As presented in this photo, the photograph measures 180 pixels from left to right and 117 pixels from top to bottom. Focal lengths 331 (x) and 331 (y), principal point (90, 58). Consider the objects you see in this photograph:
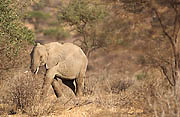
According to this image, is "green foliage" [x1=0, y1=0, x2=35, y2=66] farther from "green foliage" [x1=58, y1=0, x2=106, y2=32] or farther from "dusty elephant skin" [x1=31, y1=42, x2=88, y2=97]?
"green foliage" [x1=58, y1=0, x2=106, y2=32]

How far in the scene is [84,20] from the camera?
45.8ft

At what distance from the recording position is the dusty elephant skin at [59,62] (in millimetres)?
8109

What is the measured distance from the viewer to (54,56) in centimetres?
860

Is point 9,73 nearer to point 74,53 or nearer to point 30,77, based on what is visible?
point 30,77

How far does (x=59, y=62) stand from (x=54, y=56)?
0.23 m

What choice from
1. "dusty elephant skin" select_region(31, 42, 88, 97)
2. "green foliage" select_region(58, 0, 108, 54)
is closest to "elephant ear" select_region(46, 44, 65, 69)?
"dusty elephant skin" select_region(31, 42, 88, 97)

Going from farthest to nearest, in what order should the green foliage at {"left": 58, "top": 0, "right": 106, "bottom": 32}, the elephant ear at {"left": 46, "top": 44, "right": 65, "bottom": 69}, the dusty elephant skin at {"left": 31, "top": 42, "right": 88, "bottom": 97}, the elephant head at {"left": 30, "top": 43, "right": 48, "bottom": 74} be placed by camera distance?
the green foliage at {"left": 58, "top": 0, "right": 106, "bottom": 32}
the elephant ear at {"left": 46, "top": 44, "right": 65, "bottom": 69}
the dusty elephant skin at {"left": 31, "top": 42, "right": 88, "bottom": 97}
the elephant head at {"left": 30, "top": 43, "right": 48, "bottom": 74}

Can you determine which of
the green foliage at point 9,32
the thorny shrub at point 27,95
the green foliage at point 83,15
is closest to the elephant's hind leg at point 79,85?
the green foliage at point 9,32

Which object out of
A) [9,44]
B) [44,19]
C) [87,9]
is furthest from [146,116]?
[44,19]

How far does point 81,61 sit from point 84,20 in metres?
5.01

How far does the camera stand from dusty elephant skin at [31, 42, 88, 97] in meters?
8.11

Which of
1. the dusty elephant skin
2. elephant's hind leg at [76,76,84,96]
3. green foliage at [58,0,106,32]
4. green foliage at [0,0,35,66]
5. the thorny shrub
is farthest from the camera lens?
green foliage at [58,0,106,32]

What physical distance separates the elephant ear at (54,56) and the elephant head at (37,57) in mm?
191

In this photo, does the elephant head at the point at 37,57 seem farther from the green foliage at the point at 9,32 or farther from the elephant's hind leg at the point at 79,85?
the elephant's hind leg at the point at 79,85
